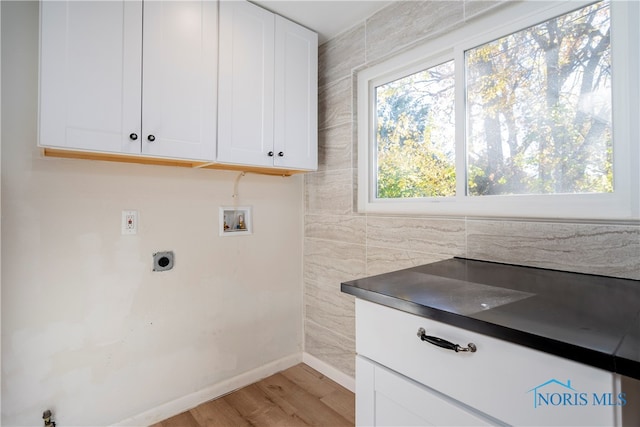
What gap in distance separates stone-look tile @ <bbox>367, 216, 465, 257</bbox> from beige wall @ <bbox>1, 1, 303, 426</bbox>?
29.4 inches

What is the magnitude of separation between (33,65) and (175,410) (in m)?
1.83

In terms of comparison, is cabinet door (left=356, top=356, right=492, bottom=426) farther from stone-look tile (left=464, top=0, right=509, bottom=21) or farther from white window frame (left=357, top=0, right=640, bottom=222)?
stone-look tile (left=464, top=0, right=509, bottom=21)

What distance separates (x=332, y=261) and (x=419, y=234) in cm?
66

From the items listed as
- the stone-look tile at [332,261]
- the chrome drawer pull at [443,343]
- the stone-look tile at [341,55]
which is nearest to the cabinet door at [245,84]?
the stone-look tile at [341,55]

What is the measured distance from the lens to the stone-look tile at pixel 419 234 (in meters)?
1.46

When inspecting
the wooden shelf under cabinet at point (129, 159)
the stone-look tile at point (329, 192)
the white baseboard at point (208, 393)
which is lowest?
the white baseboard at point (208, 393)

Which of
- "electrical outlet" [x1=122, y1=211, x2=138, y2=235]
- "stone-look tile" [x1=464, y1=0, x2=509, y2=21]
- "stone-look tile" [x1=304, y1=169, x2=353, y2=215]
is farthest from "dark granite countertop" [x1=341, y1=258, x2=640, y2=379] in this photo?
"electrical outlet" [x1=122, y1=211, x2=138, y2=235]

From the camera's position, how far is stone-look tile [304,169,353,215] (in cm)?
196

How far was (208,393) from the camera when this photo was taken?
72.3 inches

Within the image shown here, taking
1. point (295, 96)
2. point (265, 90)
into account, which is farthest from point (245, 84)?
point (295, 96)

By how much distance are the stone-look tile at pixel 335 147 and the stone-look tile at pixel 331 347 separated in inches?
43.8

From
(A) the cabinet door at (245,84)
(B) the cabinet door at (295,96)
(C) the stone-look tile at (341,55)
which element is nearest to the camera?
(A) the cabinet door at (245,84)

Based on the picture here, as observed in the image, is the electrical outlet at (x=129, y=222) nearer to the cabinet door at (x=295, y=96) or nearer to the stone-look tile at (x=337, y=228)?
Result: the cabinet door at (x=295, y=96)

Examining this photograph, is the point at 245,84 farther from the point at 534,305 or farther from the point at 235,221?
the point at 534,305
